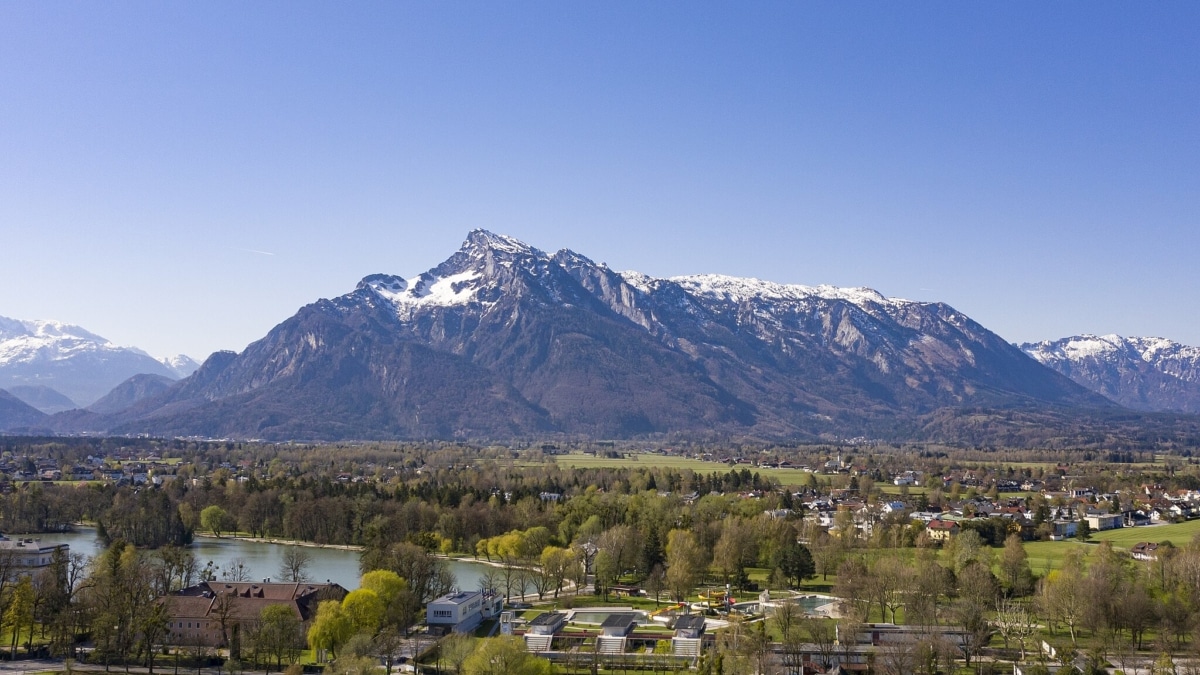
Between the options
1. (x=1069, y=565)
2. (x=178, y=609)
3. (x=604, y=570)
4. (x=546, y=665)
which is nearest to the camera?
(x=546, y=665)

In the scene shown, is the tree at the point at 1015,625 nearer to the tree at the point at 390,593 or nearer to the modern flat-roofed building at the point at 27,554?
the tree at the point at 390,593

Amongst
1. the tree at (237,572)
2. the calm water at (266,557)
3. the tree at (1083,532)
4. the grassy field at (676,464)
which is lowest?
the calm water at (266,557)

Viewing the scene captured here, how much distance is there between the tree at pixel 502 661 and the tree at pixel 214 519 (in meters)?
53.0

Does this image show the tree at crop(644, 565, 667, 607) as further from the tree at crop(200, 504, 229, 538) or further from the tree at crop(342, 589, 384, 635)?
the tree at crop(200, 504, 229, 538)

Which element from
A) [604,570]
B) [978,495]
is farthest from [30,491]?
[978,495]

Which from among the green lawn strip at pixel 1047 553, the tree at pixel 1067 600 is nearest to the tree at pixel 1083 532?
the green lawn strip at pixel 1047 553

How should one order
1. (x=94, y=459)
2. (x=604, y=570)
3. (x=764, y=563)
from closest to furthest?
(x=604, y=570) → (x=764, y=563) → (x=94, y=459)

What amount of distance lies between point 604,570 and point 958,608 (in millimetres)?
19365

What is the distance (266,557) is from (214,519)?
14.9 m

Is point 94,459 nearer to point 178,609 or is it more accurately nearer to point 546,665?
point 178,609

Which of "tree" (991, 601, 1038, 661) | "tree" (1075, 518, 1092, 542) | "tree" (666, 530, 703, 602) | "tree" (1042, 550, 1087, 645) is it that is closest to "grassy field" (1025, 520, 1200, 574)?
"tree" (1075, 518, 1092, 542)

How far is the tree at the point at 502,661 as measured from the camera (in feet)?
118

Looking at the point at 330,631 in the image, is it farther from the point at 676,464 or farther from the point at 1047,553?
the point at 676,464

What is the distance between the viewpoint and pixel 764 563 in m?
68.9
